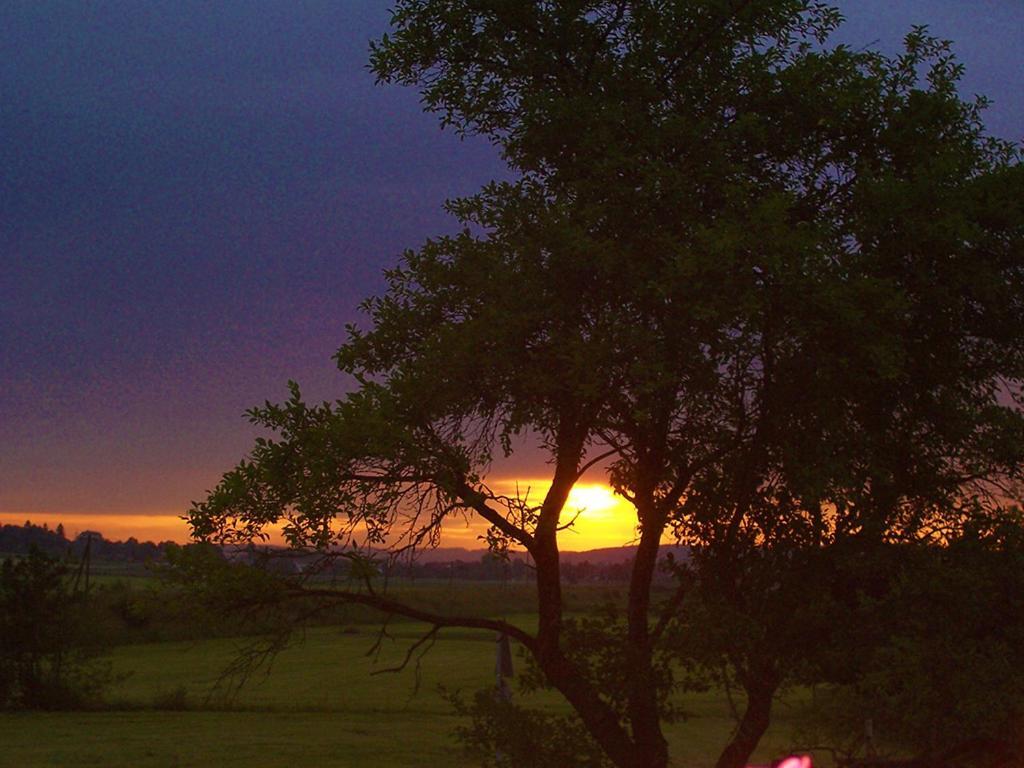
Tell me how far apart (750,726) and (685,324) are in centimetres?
561

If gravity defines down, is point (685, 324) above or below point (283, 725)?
above

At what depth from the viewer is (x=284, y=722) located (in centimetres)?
3706

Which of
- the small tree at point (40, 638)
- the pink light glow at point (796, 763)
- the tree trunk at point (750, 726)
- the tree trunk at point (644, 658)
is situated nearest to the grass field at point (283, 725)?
the small tree at point (40, 638)

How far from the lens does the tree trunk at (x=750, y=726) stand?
578 inches

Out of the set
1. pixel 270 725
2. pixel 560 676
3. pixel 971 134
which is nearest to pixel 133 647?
pixel 270 725

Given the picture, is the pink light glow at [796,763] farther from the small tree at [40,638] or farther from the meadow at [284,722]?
the small tree at [40,638]

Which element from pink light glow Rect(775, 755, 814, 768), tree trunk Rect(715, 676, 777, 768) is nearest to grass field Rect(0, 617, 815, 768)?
tree trunk Rect(715, 676, 777, 768)

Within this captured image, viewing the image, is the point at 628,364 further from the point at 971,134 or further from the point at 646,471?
the point at 971,134

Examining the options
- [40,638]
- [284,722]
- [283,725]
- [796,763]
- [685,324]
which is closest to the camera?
[796,763]

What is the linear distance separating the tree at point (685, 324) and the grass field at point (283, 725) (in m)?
12.1

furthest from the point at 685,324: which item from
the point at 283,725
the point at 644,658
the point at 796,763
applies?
the point at 283,725

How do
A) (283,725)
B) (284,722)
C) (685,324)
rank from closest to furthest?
(685,324)
(283,725)
(284,722)

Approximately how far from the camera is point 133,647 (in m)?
63.1

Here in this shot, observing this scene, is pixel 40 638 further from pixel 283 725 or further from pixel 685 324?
pixel 685 324
